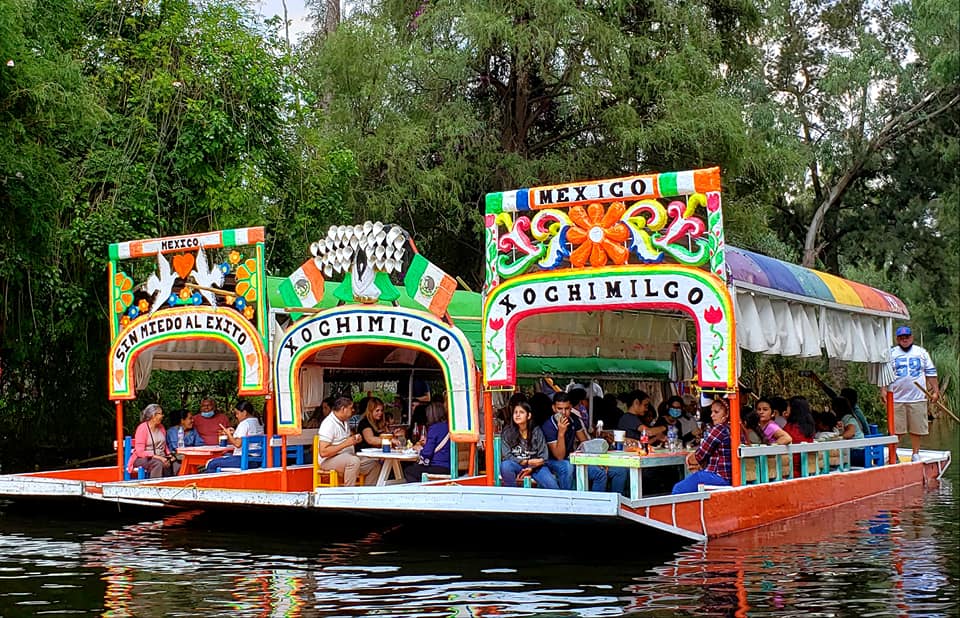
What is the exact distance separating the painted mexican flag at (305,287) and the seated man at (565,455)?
3.26 meters

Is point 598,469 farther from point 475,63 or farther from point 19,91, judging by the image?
point 475,63

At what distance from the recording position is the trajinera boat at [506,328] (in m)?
12.6

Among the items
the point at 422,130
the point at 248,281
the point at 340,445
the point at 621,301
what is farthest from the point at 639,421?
the point at 422,130

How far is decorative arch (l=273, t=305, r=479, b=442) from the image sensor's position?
45.1ft

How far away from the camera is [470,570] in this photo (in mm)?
11227

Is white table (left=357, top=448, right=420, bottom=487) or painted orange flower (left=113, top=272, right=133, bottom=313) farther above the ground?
painted orange flower (left=113, top=272, right=133, bottom=313)

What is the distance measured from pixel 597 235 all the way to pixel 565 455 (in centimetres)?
233

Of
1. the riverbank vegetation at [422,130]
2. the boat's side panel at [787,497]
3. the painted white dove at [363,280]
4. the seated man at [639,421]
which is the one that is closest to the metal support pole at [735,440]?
the boat's side panel at [787,497]

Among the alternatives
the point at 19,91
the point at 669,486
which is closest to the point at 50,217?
the point at 19,91

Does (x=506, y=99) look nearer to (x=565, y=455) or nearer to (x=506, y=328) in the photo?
(x=506, y=328)

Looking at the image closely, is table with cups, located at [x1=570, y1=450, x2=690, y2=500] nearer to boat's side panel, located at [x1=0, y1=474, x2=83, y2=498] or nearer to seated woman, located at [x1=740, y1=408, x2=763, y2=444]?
seated woman, located at [x1=740, y1=408, x2=763, y2=444]

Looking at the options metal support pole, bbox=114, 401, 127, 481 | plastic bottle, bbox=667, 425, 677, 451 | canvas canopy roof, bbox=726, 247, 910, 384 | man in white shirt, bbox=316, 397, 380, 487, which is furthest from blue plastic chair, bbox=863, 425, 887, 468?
metal support pole, bbox=114, 401, 127, 481

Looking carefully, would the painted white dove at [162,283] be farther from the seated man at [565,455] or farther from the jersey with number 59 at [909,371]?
the jersey with number 59 at [909,371]

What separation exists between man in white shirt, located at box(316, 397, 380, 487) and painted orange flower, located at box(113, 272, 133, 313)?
3620 mm
